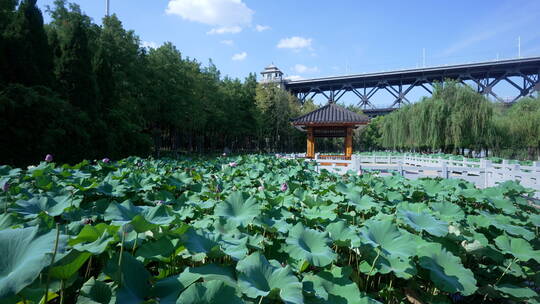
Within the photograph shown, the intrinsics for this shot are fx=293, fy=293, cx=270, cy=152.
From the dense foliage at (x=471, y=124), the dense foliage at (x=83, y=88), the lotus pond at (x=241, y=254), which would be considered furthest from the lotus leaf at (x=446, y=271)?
the dense foliage at (x=471, y=124)

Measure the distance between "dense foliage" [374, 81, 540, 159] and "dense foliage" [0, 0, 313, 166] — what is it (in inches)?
646

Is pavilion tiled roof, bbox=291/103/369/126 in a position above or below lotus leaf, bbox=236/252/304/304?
above

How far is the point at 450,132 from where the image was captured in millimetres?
20844

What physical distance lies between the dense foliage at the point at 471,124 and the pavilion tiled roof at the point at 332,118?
8677 mm

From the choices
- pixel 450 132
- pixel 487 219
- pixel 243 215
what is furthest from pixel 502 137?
pixel 243 215

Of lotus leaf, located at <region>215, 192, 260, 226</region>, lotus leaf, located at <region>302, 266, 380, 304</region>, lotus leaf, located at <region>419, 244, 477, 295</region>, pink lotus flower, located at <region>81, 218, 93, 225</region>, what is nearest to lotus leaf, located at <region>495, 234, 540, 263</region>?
lotus leaf, located at <region>419, 244, 477, 295</region>

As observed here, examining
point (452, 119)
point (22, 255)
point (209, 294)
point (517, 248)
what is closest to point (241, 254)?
point (209, 294)

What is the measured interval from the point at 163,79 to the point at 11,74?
814 cm

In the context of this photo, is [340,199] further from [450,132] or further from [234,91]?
[234,91]

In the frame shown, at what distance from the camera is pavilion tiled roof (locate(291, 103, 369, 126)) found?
616 inches

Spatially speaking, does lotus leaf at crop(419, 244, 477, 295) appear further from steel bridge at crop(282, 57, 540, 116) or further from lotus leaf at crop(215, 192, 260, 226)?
steel bridge at crop(282, 57, 540, 116)

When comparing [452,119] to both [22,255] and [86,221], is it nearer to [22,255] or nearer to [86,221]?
[86,221]

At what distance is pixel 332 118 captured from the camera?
52.9ft

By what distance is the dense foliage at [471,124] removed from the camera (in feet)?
65.7
